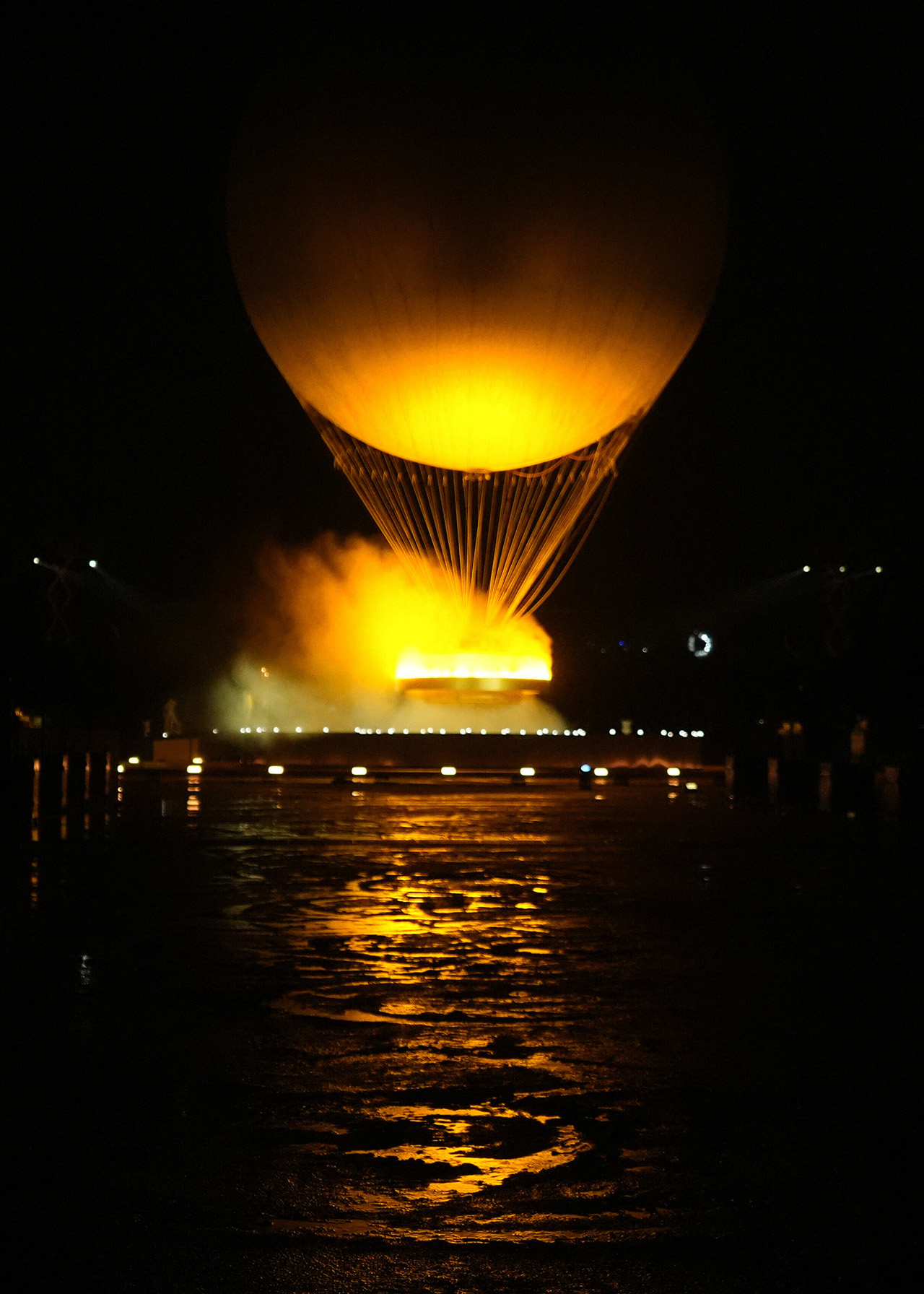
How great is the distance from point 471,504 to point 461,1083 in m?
27.0

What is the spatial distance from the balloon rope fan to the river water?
633 inches

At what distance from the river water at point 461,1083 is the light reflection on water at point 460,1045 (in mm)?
23

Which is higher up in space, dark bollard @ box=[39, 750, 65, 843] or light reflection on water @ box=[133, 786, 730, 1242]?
dark bollard @ box=[39, 750, 65, 843]

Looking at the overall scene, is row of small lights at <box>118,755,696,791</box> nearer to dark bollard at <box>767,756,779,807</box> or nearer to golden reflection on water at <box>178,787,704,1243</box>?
dark bollard at <box>767,756,779,807</box>

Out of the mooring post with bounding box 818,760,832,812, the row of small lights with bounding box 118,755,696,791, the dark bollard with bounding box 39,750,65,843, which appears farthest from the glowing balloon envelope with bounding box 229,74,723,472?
the row of small lights with bounding box 118,755,696,791

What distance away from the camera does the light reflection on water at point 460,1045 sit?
4836mm

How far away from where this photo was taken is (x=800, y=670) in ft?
170

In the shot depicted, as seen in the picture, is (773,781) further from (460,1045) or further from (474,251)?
(460,1045)

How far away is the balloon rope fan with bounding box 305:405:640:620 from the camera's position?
2916 cm

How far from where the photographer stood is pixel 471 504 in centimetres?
3284

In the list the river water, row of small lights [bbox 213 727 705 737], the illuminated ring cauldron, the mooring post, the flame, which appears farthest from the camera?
row of small lights [bbox 213 727 705 737]

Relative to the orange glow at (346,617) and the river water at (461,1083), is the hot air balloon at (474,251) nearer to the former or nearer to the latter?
the river water at (461,1083)

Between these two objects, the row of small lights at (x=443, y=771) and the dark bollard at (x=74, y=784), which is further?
the row of small lights at (x=443, y=771)

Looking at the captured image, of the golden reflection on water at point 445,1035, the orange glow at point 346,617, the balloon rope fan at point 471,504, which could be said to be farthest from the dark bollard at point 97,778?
the orange glow at point 346,617
